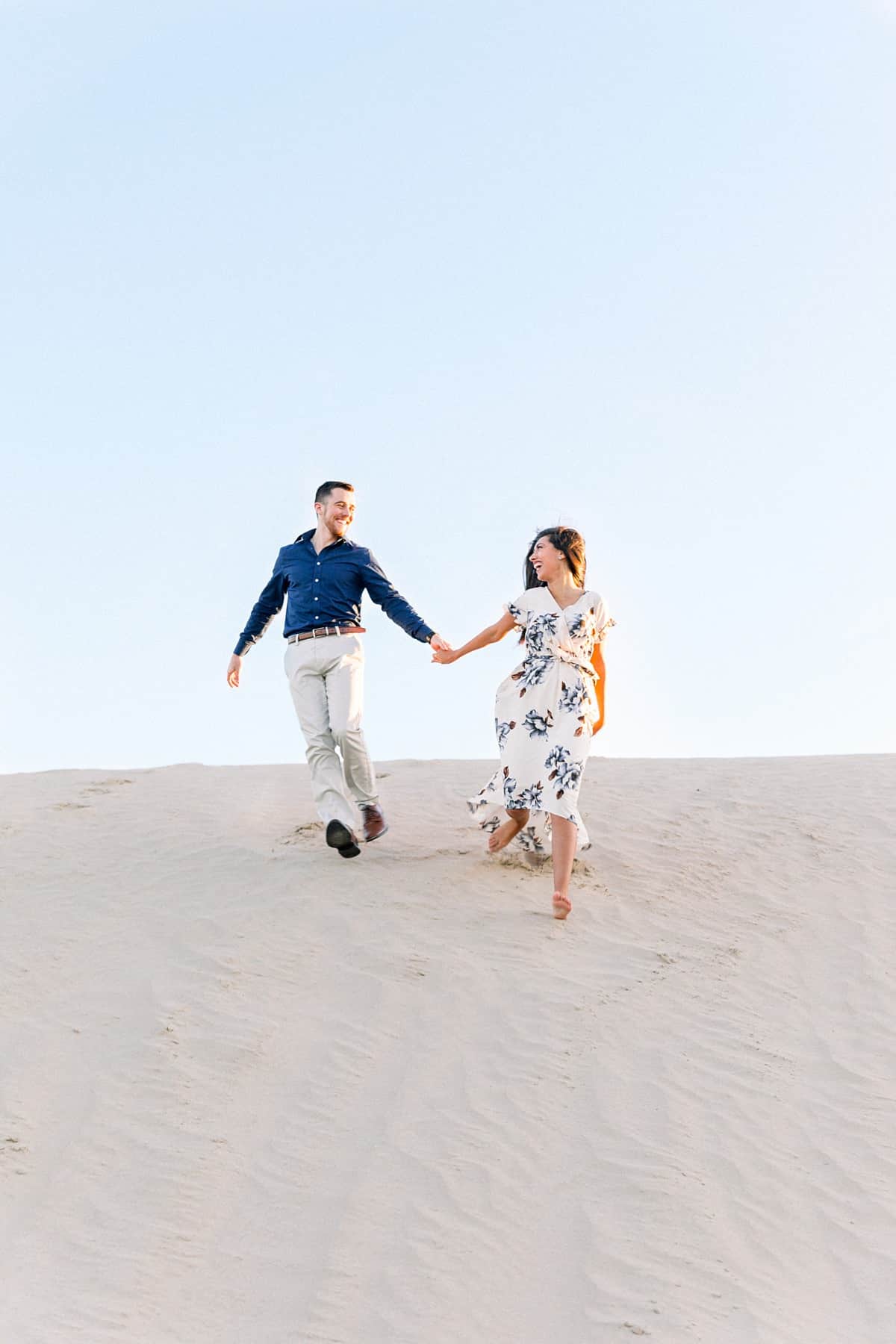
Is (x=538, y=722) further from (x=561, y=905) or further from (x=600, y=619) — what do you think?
(x=561, y=905)

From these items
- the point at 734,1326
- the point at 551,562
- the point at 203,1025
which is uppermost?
the point at 551,562

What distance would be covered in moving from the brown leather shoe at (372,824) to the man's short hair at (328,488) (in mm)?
1960

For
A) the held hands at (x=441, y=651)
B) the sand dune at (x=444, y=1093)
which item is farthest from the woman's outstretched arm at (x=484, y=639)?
the sand dune at (x=444, y=1093)

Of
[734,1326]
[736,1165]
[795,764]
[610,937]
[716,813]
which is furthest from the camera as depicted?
[795,764]

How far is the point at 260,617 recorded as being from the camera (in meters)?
8.69

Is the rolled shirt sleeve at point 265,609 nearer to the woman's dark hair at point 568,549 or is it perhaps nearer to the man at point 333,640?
the man at point 333,640

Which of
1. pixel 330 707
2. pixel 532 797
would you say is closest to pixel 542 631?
pixel 532 797

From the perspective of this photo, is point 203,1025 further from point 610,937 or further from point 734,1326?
point 734,1326

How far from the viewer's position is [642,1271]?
461 cm

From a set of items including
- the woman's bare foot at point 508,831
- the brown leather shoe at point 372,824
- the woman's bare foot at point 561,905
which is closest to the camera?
the woman's bare foot at point 561,905

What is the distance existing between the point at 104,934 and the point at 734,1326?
4.35m

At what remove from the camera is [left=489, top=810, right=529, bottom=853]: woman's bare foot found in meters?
8.20

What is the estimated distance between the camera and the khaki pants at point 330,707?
8.09 metres

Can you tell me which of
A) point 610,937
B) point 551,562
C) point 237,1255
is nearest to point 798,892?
point 610,937
